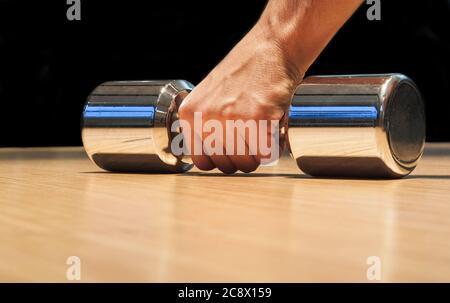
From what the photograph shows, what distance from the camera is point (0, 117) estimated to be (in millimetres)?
3268

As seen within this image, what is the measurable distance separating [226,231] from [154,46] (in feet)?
8.41

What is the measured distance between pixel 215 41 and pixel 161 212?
7.90 feet

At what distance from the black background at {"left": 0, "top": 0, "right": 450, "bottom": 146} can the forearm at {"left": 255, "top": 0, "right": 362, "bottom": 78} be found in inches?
71.7

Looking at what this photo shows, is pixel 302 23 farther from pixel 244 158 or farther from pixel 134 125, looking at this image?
pixel 134 125

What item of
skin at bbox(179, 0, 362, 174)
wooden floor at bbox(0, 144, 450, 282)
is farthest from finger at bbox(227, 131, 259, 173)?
wooden floor at bbox(0, 144, 450, 282)

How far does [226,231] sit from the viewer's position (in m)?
0.66

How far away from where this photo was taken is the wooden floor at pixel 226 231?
492 mm

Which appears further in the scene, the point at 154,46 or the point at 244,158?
the point at 154,46

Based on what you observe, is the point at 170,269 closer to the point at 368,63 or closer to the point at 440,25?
the point at 368,63

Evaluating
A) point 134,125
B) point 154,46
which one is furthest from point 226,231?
point 154,46

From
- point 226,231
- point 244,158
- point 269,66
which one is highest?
point 269,66

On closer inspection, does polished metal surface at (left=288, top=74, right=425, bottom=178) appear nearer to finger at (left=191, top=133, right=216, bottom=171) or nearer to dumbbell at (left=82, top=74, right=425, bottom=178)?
dumbbell at (left=82, top=74, right=425, bottom=178)

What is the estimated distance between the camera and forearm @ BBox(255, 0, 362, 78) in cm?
126

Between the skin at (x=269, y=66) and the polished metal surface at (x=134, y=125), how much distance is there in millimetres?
124
